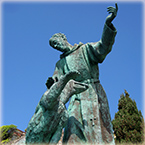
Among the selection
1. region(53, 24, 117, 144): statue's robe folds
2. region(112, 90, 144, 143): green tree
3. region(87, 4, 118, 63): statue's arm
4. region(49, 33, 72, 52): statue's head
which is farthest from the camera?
region(112, 90, 144, 143): green tree

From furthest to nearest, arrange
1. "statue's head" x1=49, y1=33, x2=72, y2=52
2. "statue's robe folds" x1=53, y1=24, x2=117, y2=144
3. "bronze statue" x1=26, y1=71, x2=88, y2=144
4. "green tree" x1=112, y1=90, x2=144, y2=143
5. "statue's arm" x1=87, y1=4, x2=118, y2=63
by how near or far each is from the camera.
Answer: "green tree" x1=112, y1=90, x2=144, y2=143 < "statue's head" x1=49, y1=33, x2=72, y2=52 < "statue's arm" x1=87, y1=4, x2=118, y2=63 < "statue's robe folds" x1=53, y1=24, x2=117, y2=144 < "bronze statue" x1=26, y1=71, x2=88, y2=144

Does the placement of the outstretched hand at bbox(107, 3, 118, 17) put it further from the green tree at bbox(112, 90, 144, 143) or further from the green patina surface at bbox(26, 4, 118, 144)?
the green tree at bbox(112, 90, 144, 143)

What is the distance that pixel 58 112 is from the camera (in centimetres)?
458

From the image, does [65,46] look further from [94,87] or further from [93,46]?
[94,87]

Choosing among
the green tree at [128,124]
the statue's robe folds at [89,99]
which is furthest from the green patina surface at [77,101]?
the green tree at [128,124]

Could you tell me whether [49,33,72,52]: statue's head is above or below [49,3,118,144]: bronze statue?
above

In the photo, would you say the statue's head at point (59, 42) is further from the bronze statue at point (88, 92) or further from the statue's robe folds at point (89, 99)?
the statue's robe folds at point (89, 99)

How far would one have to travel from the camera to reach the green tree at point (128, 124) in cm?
1862

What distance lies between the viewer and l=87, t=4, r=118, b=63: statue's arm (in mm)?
5109

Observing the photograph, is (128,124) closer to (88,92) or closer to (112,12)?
(88,92)

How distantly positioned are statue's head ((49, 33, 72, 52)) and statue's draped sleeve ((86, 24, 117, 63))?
1.81 ft

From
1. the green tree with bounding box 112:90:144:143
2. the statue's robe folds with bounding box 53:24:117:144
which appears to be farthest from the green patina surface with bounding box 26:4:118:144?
the green tree with bounding box 112:90:144:143

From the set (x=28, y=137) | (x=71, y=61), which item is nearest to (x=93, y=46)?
(x=71, y=61)

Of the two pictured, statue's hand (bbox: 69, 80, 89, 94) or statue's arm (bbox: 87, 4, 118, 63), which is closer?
statue's hand (bbox: 69, 80, 89, 94)
